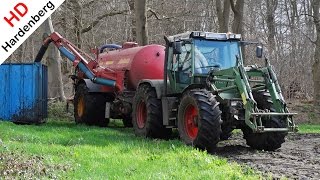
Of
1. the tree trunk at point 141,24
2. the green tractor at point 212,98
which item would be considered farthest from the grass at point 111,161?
the tree trunk at point 141,24

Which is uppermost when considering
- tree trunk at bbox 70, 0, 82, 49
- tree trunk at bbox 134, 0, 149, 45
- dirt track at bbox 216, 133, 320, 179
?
tree trunk at bbox 70, 0, 82, 49

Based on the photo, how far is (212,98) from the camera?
984cm

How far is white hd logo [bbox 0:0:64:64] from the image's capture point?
7488 mm

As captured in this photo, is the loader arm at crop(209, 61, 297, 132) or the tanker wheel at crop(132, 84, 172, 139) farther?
the tanker wheel at crop(132, 84, 172, 139)

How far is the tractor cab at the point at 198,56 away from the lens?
11.2m

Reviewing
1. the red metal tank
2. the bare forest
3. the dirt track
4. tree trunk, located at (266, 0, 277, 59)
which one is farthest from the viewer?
tree trunk, located at (266, 0, 277, 59)

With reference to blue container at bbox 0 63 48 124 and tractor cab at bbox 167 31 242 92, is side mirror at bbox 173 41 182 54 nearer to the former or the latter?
tractor cab at bbox 167 31 242 92

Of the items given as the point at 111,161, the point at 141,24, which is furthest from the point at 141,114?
the point at 141,24

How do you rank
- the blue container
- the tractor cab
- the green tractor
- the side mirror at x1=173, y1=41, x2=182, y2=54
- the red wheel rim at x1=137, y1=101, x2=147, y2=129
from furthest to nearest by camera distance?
the blue container
the red wheel rim at x1=137, y1=101, x2=147, y2=129
the tractor cab
the side mirror at x1=173, y1=41, x2=182, y2=54
the green tractor

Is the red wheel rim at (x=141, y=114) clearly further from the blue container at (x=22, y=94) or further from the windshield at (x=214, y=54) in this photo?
the blue container at (x=22, y=94)

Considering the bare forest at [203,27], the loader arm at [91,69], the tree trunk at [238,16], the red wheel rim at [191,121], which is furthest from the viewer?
the bare forest at [203,27]

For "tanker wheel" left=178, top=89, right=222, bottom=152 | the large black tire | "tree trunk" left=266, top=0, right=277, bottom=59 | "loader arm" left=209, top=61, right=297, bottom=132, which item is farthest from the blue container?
"tree trunk" left=266, top=0, right=277, bottom=59

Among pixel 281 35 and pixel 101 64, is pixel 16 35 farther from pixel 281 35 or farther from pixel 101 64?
pixel 281 35

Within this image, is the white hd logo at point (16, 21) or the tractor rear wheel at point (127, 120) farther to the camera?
the tractor rear wheel at point (127, 120)
